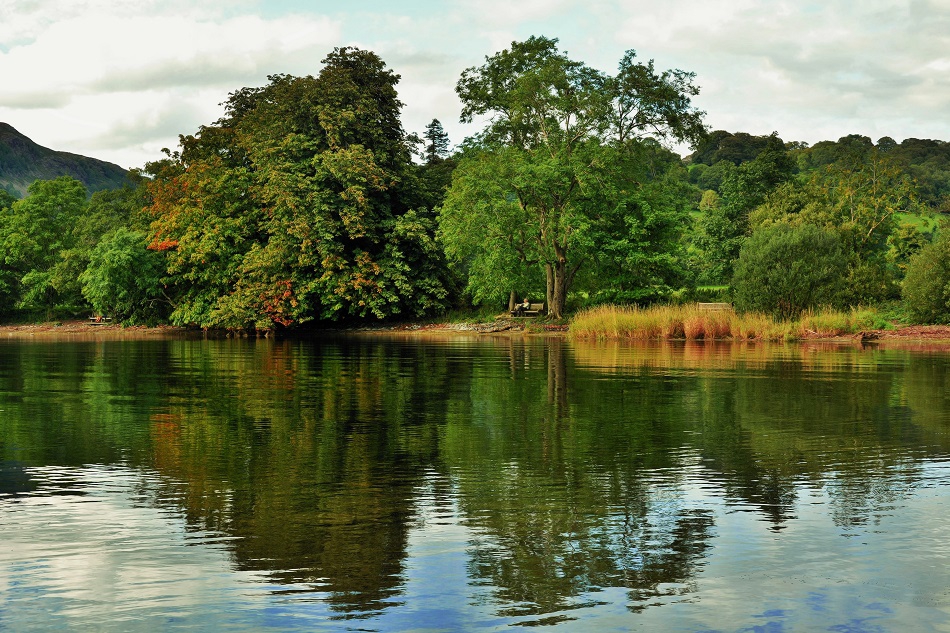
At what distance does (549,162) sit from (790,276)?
15083 millimetres

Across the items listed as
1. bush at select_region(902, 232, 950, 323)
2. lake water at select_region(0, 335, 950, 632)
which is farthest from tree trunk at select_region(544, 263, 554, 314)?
lake water at select_region(0, 335, 950, 632)

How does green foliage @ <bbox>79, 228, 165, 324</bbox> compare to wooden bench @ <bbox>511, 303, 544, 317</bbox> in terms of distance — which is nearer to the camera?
wooden bench @ <bbox>511, 303, 544, 317</bbox>

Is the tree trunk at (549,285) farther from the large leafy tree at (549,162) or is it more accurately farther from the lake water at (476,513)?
the lake water at (476,513)

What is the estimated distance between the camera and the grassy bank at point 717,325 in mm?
41125

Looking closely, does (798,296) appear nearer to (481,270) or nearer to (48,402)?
(481,270)

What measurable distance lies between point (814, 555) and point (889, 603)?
1011mm

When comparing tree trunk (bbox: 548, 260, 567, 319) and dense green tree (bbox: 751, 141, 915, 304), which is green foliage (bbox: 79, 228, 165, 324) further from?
dense green tree (bbox: 751, 141, 915, 304)

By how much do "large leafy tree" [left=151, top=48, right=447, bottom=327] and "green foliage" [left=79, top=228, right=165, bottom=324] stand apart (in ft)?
4.87

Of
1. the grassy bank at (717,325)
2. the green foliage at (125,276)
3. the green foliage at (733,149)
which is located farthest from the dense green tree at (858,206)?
the green foliage at (733,149)

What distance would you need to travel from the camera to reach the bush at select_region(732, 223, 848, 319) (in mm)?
44375

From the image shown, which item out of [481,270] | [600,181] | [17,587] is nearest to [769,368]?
[17,587]

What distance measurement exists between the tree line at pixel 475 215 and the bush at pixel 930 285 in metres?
0.31

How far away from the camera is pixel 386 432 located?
495 inches

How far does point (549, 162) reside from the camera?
5222 centimetres
